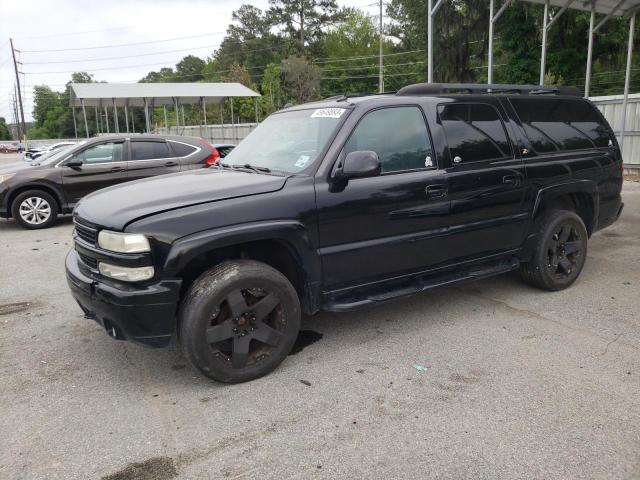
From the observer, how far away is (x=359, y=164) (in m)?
3.52

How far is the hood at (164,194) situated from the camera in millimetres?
3227

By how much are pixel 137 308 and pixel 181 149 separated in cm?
728

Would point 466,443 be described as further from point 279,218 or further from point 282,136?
point 282,136

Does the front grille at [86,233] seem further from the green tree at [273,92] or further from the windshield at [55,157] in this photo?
the green tree at [273,92]

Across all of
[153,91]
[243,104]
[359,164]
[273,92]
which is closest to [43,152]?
[153,91]

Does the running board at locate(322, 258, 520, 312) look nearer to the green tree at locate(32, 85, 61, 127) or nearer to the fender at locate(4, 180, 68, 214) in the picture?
the fender at locate(4, 180, 68, 214)

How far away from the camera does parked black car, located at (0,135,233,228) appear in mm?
9039

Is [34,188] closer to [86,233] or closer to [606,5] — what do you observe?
[86,233]

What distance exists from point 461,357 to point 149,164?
7477 millimetres

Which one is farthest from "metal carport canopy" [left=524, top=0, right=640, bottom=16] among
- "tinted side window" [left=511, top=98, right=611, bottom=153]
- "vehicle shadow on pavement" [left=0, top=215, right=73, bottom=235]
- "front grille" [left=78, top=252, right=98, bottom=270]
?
"front grille" [left=78, top=252, right=98, bottom=270]

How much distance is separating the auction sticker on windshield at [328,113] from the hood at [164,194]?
732 millimetres

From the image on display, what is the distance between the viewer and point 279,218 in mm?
3404

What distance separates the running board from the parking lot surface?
383 mm

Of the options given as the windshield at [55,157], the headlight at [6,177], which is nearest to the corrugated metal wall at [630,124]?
the windshield at [55,157]
